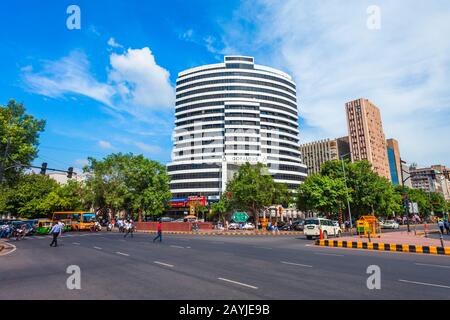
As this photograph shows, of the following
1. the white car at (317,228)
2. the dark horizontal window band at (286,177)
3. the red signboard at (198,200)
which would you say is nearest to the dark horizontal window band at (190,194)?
the red signboard at (198,200)

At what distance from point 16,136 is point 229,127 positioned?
204 ft

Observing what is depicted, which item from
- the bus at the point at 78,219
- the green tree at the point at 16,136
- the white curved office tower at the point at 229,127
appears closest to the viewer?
the green tree at the point at 16,136

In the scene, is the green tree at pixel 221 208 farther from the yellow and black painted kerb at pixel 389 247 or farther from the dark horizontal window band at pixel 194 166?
the yellow and black painted kerb at pixel 389 247

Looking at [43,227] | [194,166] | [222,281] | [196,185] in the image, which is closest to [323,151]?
[194,166]

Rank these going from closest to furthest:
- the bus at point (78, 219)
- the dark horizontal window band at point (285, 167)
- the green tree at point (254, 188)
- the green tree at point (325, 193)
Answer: the green tree at point (325, 193), the green tree at point (254, 188), the bus at point (78, 219), the dark horizontal window band at point (285, 167)

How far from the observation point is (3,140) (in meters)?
27.8

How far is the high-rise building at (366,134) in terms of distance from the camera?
120 meters

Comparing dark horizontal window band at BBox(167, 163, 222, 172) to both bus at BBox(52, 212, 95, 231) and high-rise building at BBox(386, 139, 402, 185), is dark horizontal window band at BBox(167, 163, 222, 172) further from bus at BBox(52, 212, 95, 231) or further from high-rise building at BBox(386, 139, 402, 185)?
high-rise building at BBox(386, 139, 402, 185)

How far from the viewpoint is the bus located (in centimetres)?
4462

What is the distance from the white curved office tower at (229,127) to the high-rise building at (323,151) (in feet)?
134

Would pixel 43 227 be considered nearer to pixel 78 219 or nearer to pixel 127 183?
pixel 78 219
